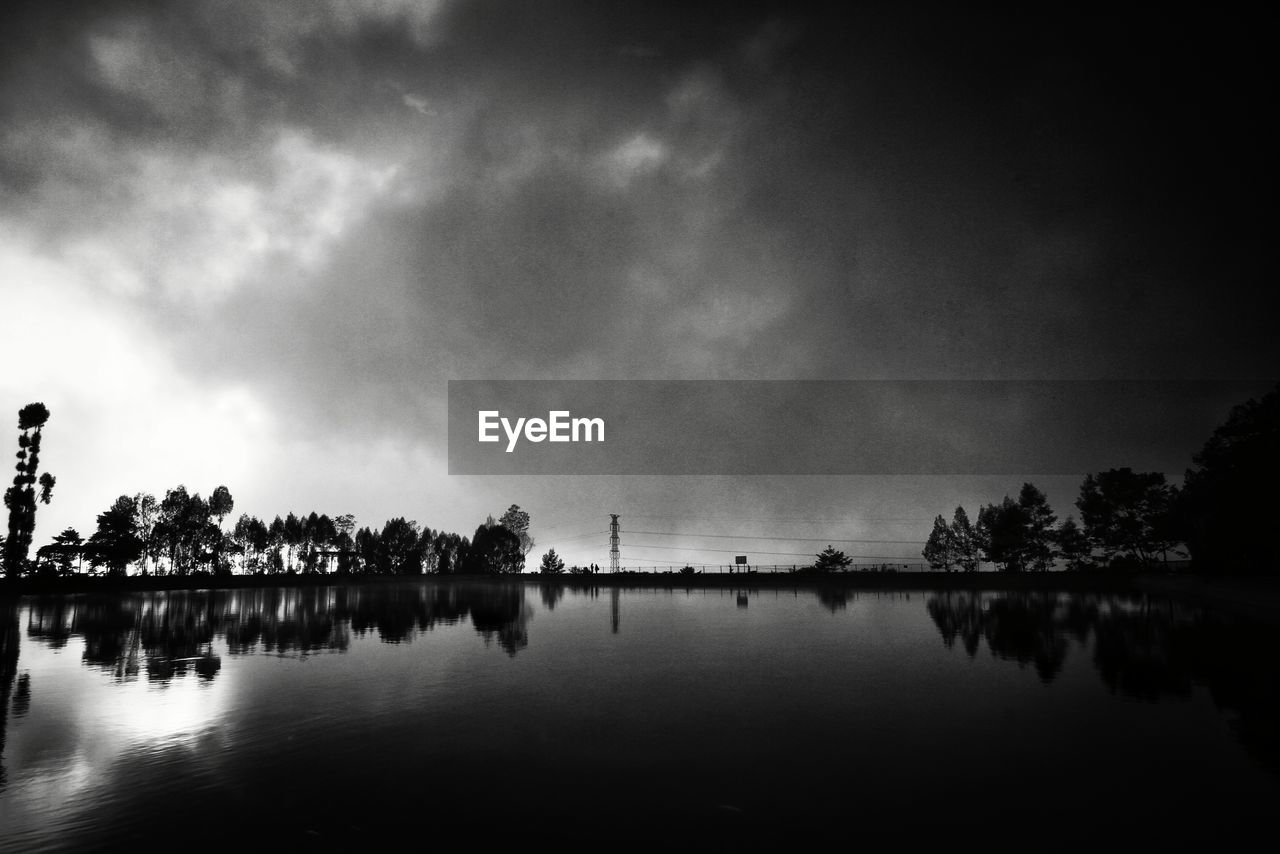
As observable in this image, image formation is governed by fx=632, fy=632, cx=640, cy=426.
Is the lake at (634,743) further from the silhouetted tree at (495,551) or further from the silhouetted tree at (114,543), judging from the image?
the silhouetted tree at (495,551)

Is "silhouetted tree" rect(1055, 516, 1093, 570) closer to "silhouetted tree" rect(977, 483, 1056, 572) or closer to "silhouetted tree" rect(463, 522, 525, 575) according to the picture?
"silhouetted tree" rect(977, 483, 1056, 572)

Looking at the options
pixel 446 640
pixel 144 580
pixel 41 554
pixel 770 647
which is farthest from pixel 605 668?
pixel 41 554

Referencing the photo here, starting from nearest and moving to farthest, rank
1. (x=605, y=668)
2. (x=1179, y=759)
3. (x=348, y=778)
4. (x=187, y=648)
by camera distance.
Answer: (x=348, y=778) < (x=1179, y=759) < (x=605, y=668) < (x=187, y=648)

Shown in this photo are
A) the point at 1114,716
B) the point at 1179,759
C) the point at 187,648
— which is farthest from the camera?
the point at 187,648

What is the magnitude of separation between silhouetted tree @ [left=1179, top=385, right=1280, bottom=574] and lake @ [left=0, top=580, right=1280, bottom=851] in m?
36.5

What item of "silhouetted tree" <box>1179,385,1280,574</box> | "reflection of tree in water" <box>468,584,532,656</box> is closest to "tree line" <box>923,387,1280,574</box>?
"silhouetted tree" <box>1179,385,1280,574</box>

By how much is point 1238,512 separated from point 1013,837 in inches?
2698

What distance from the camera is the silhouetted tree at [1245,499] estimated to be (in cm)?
5641

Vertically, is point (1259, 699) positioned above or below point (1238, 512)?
below

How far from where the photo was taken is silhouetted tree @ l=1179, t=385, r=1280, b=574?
5641 cm

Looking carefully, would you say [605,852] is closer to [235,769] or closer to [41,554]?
[235,769]

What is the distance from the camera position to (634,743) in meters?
Result: 16.1

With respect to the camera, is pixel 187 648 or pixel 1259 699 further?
pixel 187 648

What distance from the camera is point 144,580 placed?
10469 cm
